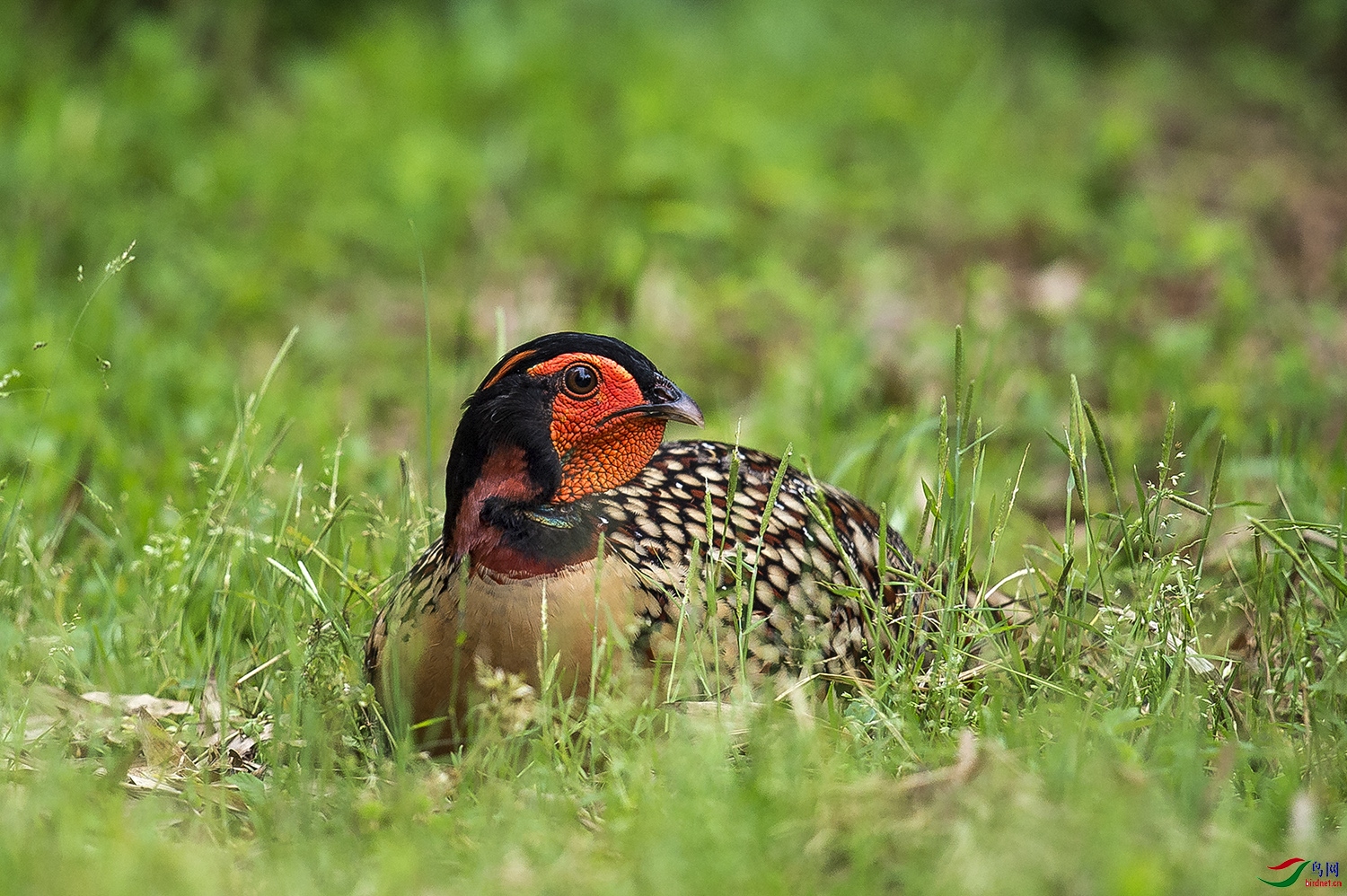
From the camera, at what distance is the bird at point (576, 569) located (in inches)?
93.7

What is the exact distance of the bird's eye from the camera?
2.46 meters

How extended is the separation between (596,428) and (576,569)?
0.85ft

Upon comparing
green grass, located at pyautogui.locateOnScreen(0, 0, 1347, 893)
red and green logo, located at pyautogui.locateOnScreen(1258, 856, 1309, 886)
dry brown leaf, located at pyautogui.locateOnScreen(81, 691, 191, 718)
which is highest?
green grass, located at pyautogui.locateOnScreen(0, 0, 1347, 893)

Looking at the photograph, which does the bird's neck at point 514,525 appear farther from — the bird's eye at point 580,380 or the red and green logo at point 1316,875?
the red and green logo at point 1316,875

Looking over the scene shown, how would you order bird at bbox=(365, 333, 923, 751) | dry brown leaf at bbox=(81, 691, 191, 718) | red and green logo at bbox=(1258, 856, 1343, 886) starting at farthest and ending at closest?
dry brown leaf at bbox=(81, 691, 191, 718) < bird at bbox=(365, 333, 923, 751) < red and green logo at bbox=(1258, 856, 1343, 886)

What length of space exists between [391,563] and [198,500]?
66 cm

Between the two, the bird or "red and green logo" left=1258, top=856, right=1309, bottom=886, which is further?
the bird

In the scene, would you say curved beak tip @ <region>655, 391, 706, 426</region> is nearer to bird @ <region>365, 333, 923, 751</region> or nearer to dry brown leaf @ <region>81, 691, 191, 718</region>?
bird @ <region>365, 333, 923, 751</region>

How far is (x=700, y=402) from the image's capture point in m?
4.97

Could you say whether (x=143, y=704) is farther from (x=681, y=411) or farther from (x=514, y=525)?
(x=681, y=411)

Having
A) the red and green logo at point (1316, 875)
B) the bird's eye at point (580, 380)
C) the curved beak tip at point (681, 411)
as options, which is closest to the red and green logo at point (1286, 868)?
the red and green logo at point (1316, 875)

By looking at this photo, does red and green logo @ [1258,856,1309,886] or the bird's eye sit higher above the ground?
the bird's eye

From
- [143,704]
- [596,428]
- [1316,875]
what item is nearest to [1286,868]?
[1316,875]

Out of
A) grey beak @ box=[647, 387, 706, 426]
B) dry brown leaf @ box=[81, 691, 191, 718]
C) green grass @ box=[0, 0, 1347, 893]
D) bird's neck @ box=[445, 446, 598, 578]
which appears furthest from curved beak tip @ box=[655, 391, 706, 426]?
dry brown leaf @ box=[81, 691, 191, 718]
